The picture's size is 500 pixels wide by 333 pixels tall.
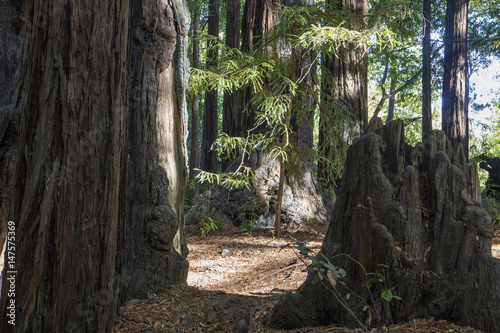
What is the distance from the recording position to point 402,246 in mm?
3207

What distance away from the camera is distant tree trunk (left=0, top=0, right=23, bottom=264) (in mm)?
2881

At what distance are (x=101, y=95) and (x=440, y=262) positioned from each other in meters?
2.73

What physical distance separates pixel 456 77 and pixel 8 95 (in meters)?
13.4

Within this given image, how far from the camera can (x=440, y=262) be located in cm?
317

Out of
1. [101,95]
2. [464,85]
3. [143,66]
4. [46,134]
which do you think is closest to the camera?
[46,134]

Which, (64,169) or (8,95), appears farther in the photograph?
(8,95)

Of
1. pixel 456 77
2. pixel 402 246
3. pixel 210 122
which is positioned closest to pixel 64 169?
pixel 402 246

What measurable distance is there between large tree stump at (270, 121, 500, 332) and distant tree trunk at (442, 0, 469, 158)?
10424 millimetres

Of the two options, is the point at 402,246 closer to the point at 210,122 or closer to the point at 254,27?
the point at 254,27

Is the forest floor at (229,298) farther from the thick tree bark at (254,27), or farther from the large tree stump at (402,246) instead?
the thick tree bark at (254,27)

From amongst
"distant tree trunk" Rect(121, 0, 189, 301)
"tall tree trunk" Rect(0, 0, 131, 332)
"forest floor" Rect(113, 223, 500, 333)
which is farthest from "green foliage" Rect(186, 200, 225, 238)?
"tall tree trunk" Rect(0, 0, 131, 332)

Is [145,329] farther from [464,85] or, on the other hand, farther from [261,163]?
[464,85]

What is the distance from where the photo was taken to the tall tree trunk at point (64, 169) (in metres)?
2.21

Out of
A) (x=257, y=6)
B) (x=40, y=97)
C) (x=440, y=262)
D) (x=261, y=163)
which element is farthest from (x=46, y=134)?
(x=257, y=6)
